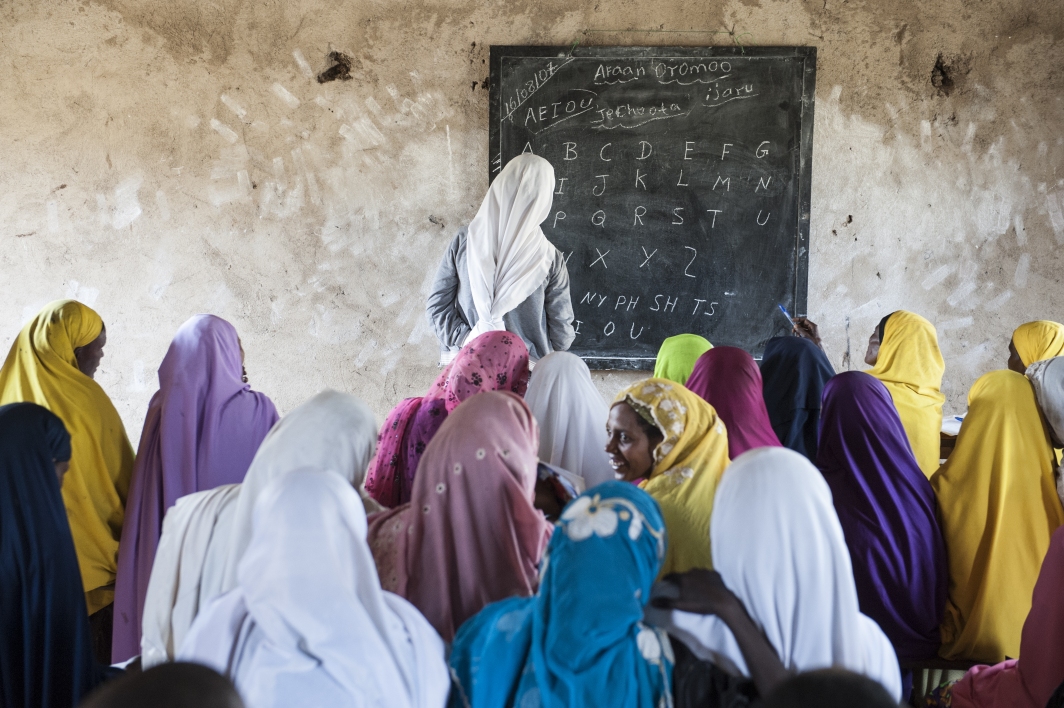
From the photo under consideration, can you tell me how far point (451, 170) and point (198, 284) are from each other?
1.31m

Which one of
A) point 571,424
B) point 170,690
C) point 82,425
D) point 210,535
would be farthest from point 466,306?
point 170,690

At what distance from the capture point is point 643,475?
2031mm

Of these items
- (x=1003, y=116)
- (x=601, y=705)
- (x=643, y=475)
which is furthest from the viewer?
(x=1003, y=116)

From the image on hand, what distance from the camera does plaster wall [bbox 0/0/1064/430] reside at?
3.94 metres

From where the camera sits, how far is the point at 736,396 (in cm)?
243

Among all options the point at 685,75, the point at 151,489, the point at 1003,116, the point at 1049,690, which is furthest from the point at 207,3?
the point at 1049,690

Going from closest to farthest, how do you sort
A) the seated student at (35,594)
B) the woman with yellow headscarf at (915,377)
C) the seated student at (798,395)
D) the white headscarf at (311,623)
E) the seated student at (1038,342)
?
1. the white headscarf at (311,623)
2. the seated student at (35,594)
3. the woman with yellow headscarf at (915,377)
4. the seated student at (798,395)
5. the seated student at (1038,342)

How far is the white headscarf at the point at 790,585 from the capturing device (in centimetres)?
126

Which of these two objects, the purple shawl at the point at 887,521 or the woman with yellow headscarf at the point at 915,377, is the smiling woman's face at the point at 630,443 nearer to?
the purple shawl at the point at 887,521

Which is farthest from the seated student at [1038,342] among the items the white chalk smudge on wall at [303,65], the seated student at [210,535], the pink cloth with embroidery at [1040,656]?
the white chalk smudge on wall at [303,65]

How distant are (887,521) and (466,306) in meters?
1.72

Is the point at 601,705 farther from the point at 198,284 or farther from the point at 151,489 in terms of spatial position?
the point at 198,284

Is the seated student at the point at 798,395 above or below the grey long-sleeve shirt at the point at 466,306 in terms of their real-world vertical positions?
below

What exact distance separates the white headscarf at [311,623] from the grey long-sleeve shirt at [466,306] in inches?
84.1
